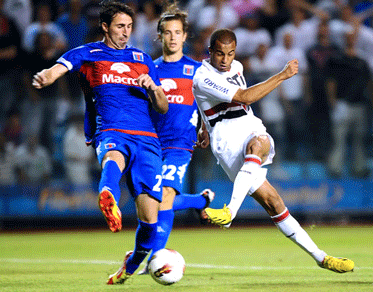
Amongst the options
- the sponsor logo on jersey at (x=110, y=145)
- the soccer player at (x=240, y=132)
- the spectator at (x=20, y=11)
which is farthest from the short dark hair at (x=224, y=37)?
the spectator at (x=20, y=11)

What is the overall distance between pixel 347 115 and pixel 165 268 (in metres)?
7.76

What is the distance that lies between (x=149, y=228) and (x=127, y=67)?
1.38 meters

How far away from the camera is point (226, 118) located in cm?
→ 586

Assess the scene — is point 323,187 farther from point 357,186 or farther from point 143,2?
point 143,2

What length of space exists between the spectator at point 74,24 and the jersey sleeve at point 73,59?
7.28m

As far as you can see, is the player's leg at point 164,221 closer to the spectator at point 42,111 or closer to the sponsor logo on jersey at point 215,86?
the sponsor logo on jersey at point 215,86

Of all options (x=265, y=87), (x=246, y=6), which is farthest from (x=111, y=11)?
(x=246, y=6)

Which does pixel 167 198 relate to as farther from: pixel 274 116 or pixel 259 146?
pixel 274 116

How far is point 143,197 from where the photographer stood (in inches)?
221

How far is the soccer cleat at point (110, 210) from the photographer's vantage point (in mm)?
4887

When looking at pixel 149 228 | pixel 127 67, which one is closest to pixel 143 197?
pixel 149 228

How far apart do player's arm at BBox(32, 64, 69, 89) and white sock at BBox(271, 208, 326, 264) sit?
2173 millimetres

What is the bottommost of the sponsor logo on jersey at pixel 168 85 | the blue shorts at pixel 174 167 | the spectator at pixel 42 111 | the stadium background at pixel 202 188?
the stadium background at pixel 202 188

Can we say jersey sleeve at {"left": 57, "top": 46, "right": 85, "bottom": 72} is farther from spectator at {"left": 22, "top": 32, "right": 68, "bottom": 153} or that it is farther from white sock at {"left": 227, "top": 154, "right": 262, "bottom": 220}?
spectator at {"left": 22, "top": 32, "right": 68, "bottom": 153}
